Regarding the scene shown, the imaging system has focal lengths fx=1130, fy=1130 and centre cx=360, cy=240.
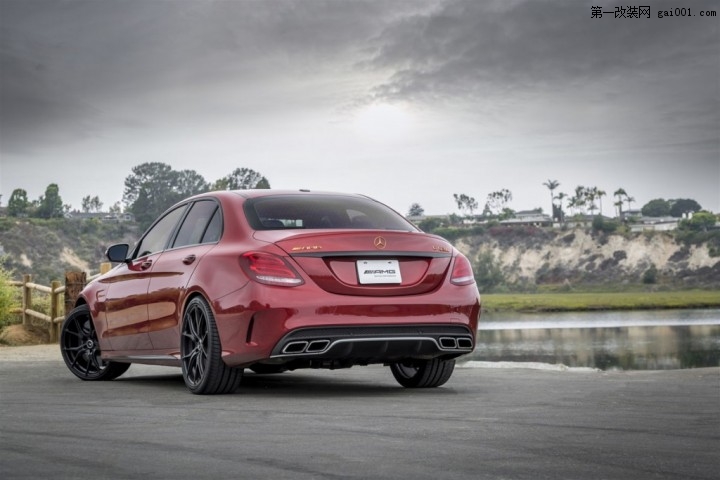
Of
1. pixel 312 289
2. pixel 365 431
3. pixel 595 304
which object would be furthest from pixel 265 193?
pixel 595 304

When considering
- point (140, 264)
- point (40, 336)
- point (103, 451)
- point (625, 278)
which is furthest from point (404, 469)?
point (625, 278)

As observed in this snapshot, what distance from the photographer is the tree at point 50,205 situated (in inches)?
7470

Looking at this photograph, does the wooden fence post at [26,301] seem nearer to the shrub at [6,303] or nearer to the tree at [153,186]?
the shrub at [6,303]

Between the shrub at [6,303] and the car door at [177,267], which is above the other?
the car door at [177,267]

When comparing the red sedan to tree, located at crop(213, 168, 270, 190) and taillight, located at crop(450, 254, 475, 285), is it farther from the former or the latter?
tree, located at crop(213, 168, 270, 190)

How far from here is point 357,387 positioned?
385 inches

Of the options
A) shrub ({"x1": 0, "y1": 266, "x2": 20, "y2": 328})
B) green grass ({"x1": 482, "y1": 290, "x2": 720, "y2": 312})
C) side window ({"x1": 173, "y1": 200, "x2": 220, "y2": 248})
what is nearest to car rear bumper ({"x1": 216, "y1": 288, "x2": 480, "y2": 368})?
side window ({"x1": 173, "y1": 200, "x2": 220, "y2": 248})

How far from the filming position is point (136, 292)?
9938 mm

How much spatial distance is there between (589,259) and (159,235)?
175 meters

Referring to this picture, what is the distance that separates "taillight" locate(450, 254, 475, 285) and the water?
23.1 m

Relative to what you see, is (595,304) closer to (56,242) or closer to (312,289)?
(56,242)

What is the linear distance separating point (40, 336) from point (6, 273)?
325 centimetres

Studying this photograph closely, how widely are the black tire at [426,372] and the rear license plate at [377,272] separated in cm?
122

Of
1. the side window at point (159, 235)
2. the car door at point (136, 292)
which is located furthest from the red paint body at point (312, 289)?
the side window at point (159, 235)
